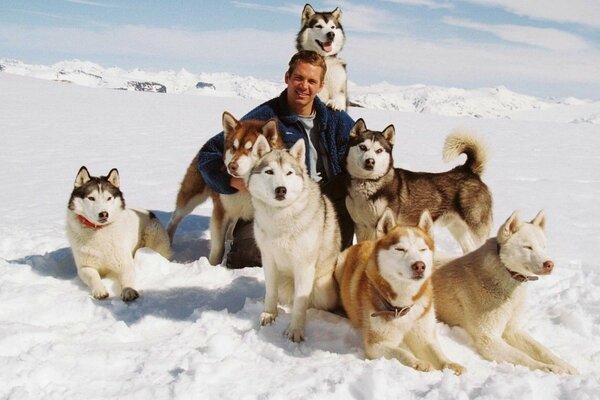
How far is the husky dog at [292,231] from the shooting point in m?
3.12

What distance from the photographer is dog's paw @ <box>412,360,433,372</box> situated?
2.65m

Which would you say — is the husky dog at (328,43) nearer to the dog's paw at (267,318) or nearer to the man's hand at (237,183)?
the man's hand at (237,183)

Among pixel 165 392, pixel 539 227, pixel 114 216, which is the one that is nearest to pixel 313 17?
pixel 114 216

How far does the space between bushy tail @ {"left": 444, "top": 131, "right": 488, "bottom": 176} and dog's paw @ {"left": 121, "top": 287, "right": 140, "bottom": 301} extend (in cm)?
261

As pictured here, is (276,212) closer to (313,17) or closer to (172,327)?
(172,327)

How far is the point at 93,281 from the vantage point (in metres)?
3.83

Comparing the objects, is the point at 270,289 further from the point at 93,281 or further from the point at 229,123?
the point at 93,281

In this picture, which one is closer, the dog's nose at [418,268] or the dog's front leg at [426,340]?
the dog's nose at [418,268]

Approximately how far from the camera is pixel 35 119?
14.0 m

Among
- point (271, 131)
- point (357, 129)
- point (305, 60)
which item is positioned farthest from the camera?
point (305, 60)

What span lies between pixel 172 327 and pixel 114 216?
1056mm

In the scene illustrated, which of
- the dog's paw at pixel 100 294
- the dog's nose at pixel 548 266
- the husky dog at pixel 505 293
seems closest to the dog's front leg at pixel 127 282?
the dog's paw at pixel 100 294

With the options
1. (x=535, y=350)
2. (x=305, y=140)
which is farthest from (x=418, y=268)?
(x=305, y=140)

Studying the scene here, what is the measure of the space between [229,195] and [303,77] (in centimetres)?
116
